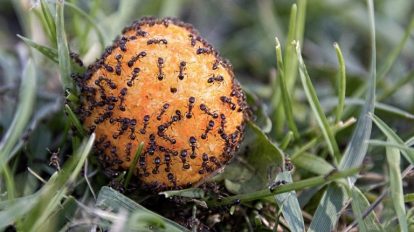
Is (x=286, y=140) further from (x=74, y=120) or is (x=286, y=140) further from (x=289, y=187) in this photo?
(x=74, y=120)

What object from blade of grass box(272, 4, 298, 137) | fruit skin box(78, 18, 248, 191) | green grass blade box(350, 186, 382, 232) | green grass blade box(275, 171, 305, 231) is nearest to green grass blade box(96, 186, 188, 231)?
fruit skin box(78, 18, 248, 191)

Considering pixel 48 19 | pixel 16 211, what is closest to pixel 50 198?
pixel 16 211

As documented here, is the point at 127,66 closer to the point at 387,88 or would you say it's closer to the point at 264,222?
the point at 264,222

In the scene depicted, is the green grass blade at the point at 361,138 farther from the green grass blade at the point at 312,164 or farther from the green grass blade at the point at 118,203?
the green grass blade at the point at 118,203

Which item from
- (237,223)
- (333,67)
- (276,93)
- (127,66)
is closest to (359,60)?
(333,67)

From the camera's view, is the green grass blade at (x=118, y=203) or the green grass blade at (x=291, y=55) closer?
the green grass blade at (x=118, y=203)

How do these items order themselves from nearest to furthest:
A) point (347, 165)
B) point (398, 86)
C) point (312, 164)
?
point (347, 165) < point (312, 164) < point (398, 86)

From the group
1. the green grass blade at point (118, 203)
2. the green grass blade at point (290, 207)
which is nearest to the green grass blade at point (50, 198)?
the green grass blade at point (118, 203)
